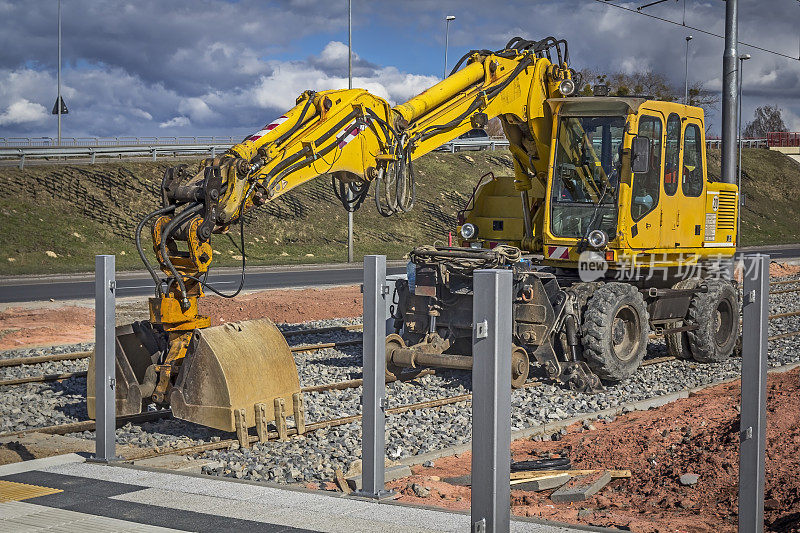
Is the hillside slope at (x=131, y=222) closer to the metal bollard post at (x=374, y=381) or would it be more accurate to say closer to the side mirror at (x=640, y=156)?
the side mirror at (x=640, y=156)

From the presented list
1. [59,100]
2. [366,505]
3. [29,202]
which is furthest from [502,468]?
[59,100]

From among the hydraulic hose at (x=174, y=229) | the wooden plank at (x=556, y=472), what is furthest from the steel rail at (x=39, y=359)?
the wooden plank at (x=556, y=472)

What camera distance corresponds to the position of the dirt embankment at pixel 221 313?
17766 mm

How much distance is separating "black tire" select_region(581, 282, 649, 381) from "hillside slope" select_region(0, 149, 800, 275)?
65.8 ft

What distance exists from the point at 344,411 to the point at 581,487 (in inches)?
155

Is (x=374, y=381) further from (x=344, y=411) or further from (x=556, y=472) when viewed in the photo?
(x=344, y=411)

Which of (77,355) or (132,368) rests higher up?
(132,368)

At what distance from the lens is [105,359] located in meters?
8.14

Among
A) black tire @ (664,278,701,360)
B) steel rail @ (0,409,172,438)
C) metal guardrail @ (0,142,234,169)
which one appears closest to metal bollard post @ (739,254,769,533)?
steel rail @ (0,409,172,438)

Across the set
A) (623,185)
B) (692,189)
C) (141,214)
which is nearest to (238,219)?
(623,185)

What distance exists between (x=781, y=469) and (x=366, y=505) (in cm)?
337

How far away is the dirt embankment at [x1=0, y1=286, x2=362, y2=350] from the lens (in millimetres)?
17766

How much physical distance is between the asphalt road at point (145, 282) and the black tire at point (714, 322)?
1321cm

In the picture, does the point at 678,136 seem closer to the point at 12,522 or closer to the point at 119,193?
the point at 12,522
